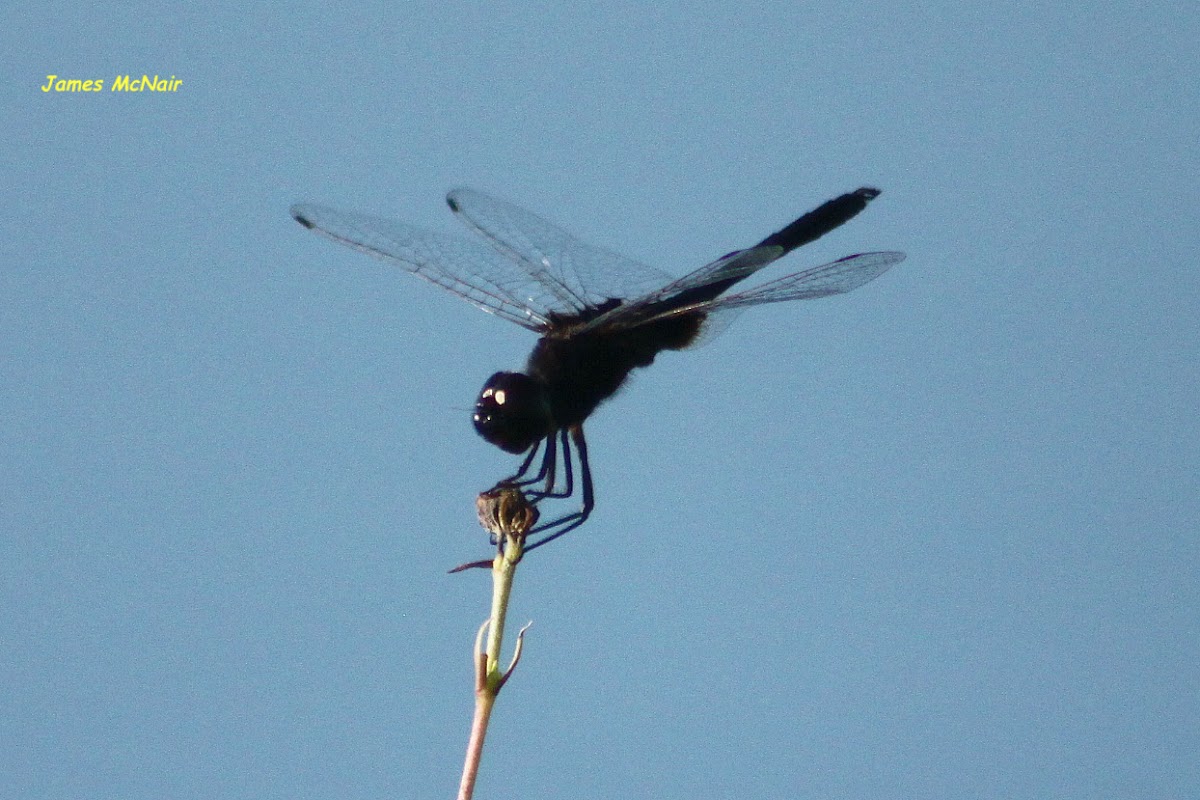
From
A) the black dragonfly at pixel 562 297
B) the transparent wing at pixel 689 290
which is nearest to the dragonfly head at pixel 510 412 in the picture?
the black dragonfly at pixel 562 297

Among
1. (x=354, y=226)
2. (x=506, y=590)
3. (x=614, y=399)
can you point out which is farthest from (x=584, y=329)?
(x=506, y=590)

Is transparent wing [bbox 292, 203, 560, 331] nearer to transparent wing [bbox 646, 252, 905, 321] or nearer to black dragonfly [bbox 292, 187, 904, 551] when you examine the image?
black dragonfly [bbox 292, 187, 904, 551]

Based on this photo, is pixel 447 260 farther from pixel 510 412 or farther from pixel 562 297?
pixel 510 412

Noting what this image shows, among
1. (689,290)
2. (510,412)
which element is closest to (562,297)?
(689,290)

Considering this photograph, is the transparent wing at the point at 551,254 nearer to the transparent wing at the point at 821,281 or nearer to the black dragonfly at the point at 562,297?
the black dragonfly at the point at 562,297

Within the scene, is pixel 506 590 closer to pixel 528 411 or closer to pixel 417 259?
pixel 528 411

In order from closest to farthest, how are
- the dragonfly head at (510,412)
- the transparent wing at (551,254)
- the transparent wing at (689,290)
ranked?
the dragonfly head at (510,412) < the transparent wing at (689,290) < the transparent wing at (551,254)
